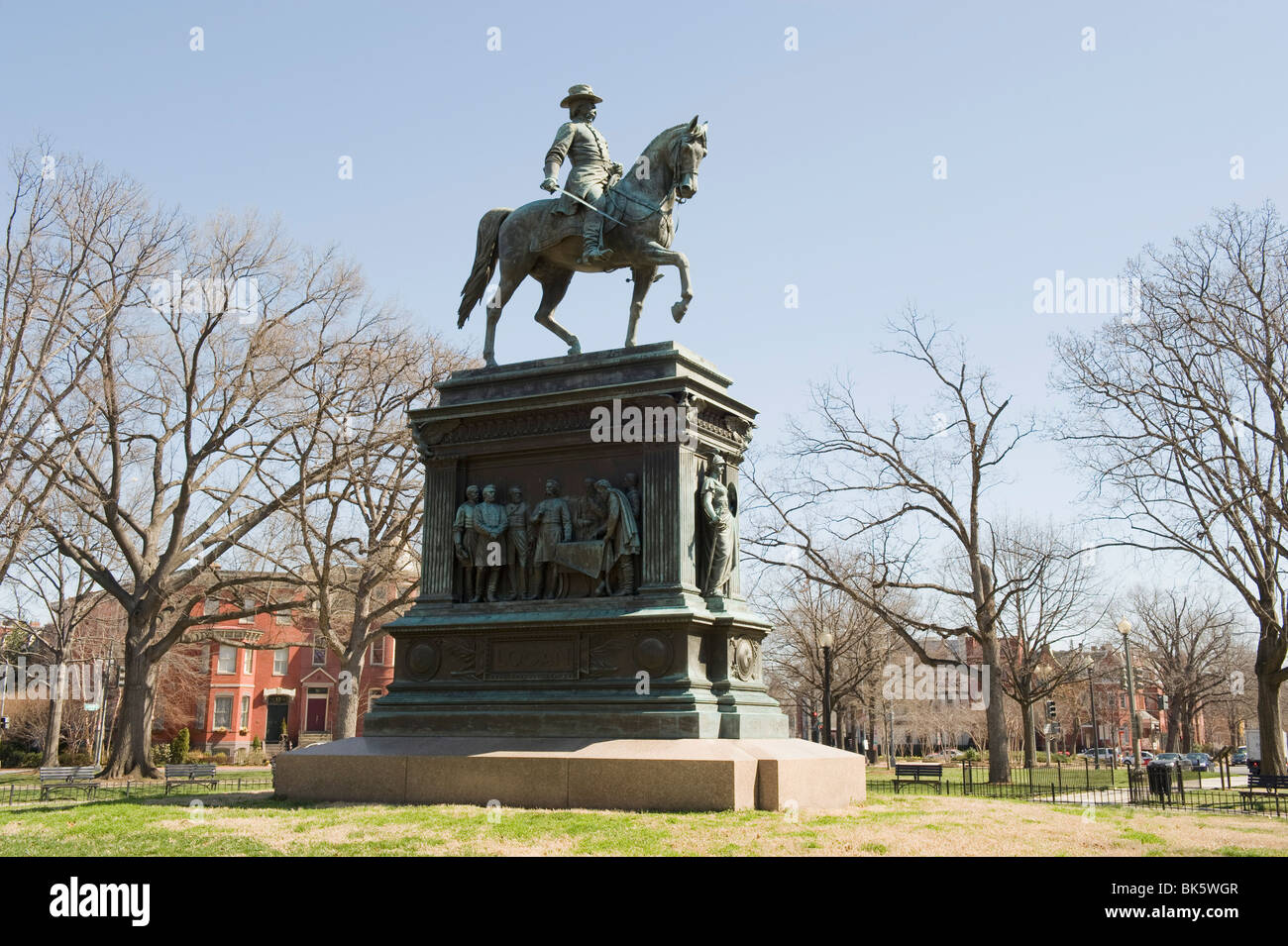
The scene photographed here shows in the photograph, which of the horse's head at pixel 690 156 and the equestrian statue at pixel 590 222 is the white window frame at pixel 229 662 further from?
the horse's head at pixel 690 156

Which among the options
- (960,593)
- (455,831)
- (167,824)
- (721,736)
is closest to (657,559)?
(721,736)

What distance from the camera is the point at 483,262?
1886 cm

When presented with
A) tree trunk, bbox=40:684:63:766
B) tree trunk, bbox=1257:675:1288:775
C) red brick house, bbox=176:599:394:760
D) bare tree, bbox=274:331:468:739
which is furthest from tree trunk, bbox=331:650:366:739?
red brick house, bbox=176:599:394:760

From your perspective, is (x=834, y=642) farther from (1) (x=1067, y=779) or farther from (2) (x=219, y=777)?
(2) (x=219, y=777)

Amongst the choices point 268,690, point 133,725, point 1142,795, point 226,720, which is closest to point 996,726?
point 1142,795

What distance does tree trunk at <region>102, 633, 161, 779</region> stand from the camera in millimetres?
35125

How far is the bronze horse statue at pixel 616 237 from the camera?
54.6 feet

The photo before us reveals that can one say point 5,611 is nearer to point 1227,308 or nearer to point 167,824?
point 167,824

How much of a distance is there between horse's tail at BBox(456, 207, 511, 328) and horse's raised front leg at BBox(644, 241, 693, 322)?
306 cm

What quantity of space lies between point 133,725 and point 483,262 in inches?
936

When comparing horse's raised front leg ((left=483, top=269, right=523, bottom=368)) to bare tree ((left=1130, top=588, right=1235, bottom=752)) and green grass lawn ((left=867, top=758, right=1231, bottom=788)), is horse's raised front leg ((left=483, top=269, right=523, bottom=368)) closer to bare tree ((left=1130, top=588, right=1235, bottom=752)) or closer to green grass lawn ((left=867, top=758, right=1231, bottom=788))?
green grass lawn ((left=867, top=758, right=1231, bottom=788))

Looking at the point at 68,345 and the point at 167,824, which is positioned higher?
the point at 68,345
